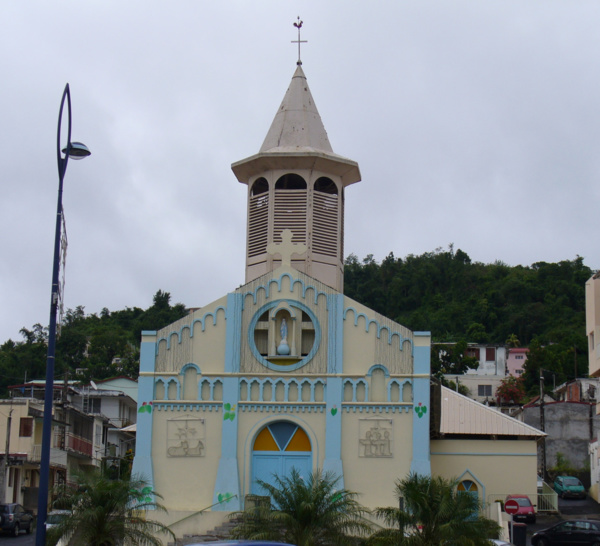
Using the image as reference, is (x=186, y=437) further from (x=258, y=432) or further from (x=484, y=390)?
(x=484, y=390)

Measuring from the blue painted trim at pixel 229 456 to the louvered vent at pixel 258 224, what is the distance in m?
5.84

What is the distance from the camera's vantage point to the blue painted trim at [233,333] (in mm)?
33131

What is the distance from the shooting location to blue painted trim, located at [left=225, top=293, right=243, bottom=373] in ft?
109

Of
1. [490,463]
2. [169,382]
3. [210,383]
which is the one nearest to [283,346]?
[210,383]

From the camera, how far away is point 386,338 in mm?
32969

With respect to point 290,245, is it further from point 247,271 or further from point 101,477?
point 101,477

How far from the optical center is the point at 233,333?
1314 inches

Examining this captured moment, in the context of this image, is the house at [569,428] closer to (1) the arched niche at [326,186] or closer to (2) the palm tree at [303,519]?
(1) the arched niche at [326,186]

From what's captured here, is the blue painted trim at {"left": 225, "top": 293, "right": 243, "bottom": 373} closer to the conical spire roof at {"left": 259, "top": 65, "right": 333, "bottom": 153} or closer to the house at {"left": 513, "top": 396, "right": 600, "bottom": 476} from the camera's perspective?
the conical spire roof at {"left": 259, "top": 65, "right": 333, "bottom": 153}

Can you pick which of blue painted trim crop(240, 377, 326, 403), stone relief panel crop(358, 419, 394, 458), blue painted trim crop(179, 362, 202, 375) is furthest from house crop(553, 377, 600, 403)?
blue painted trim crop(179, 362, 202, 375)

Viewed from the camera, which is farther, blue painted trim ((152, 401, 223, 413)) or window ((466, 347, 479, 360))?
window ((466, 347, 479, 360))

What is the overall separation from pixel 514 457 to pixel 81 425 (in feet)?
124

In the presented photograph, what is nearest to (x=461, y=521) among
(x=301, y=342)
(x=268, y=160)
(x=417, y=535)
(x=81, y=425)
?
(x=417, y=535)

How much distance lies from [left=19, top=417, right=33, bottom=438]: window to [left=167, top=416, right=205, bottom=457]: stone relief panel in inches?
1048
